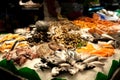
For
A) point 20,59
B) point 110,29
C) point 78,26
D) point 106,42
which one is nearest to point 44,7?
point 78,26

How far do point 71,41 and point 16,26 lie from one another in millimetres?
1140

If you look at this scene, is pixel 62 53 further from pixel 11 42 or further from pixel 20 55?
pixel 11 42

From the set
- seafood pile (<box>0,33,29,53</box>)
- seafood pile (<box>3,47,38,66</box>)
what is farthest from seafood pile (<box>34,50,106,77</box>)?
seafood pile (<box>0,33,29,53</box>)

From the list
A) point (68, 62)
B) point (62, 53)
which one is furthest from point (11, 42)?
point (68, 62)

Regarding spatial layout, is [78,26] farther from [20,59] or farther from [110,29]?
[20,59]

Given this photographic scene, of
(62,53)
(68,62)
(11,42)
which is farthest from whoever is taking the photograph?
(11,42)

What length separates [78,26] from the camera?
10.2ft

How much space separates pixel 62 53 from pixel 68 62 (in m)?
0.15

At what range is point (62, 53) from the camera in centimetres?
206

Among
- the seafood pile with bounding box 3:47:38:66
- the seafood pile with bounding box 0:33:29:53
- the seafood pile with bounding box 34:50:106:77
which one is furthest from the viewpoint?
the seafood pile with bounding box 0:33:29:53

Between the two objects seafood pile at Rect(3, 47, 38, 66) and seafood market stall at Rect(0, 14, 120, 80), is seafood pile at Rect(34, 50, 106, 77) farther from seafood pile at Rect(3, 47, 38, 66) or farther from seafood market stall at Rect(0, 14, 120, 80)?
seafood pile at Rect(3, 47, 38, 66)

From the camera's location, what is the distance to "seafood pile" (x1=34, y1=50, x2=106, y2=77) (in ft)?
6.09

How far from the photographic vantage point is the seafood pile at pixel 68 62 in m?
1.86

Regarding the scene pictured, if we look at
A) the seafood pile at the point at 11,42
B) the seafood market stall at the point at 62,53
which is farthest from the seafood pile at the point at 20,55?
the seafood pile at the point at 11,42
